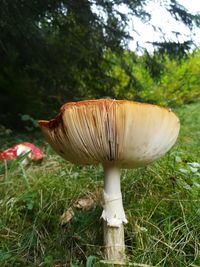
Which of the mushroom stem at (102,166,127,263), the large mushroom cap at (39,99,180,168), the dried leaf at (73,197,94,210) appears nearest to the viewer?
the large mushroom cap at (39,99,180,168)

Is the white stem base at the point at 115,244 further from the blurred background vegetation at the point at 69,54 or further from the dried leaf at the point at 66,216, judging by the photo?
the blurred background vegetation at the point at 69,54

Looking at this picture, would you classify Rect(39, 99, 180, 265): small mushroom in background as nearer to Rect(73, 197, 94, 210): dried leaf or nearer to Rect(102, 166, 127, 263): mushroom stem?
Rect(102, 166, 127, 263): mushroom stem

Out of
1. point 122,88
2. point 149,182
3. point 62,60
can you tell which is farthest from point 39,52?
point 149,182

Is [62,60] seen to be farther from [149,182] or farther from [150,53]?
[149,182]

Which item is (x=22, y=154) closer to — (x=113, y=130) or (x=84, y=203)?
(x=84, y=203)

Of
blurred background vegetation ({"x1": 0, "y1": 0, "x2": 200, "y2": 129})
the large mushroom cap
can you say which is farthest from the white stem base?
blurred background vegetation ({"x1": 0, "y1": 0, "x2": 200, "y2": 129})
